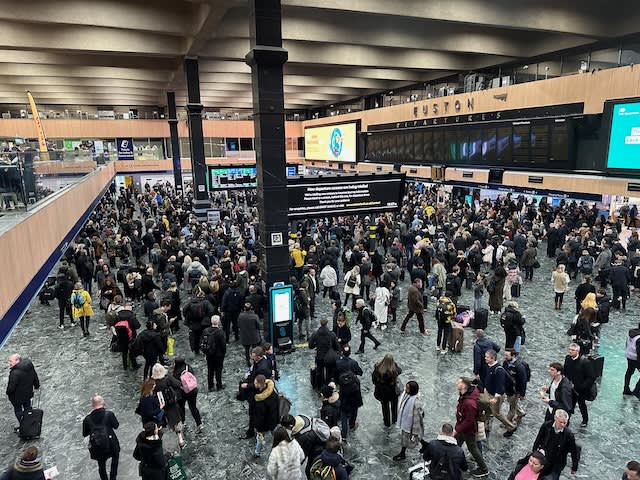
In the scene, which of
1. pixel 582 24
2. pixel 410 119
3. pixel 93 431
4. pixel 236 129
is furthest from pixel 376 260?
pixel 236 129

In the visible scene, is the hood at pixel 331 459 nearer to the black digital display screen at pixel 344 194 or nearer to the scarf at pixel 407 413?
the scarf at pixel 407 413

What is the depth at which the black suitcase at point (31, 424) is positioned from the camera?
668 centimetres

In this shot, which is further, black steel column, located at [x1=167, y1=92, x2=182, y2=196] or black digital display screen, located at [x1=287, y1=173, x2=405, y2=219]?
black steel column, located at [x1=167, y1=92, x2=182, y2=196]

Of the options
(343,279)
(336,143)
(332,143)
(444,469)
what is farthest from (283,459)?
(332,143)

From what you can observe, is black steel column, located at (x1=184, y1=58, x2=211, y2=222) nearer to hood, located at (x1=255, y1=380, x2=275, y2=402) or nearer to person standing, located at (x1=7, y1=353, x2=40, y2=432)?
person standing, located at (x1=7, y1=353, x2=40, y2=432)

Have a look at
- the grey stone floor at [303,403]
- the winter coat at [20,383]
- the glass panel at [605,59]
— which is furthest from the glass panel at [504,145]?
the winter coat at [20,383]

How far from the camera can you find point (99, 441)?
18.1ft

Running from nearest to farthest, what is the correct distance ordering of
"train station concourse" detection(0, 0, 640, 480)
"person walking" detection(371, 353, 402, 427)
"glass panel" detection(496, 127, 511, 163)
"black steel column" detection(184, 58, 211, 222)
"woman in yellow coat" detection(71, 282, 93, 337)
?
"train station concourse" detection(0, 0, 640, 480), "person walking" detection(371, 353, 402, 427), "woman in yellow coat" detection(71, 282, 93, 337), "glass panel" detection(496, 127, 511, 163), "black steel column" detection(184, 58, 211, 222)

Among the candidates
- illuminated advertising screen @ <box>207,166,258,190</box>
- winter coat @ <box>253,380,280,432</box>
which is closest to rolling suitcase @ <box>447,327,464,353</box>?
winter coat @ <box>253,380,280,432</box>

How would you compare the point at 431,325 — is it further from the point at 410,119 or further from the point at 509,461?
the point at 410,119

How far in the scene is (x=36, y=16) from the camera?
41.0ft

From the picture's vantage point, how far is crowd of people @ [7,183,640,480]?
5254mm

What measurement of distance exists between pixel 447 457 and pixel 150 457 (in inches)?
134

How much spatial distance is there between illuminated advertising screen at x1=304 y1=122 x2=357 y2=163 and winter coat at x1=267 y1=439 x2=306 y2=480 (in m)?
28.0
